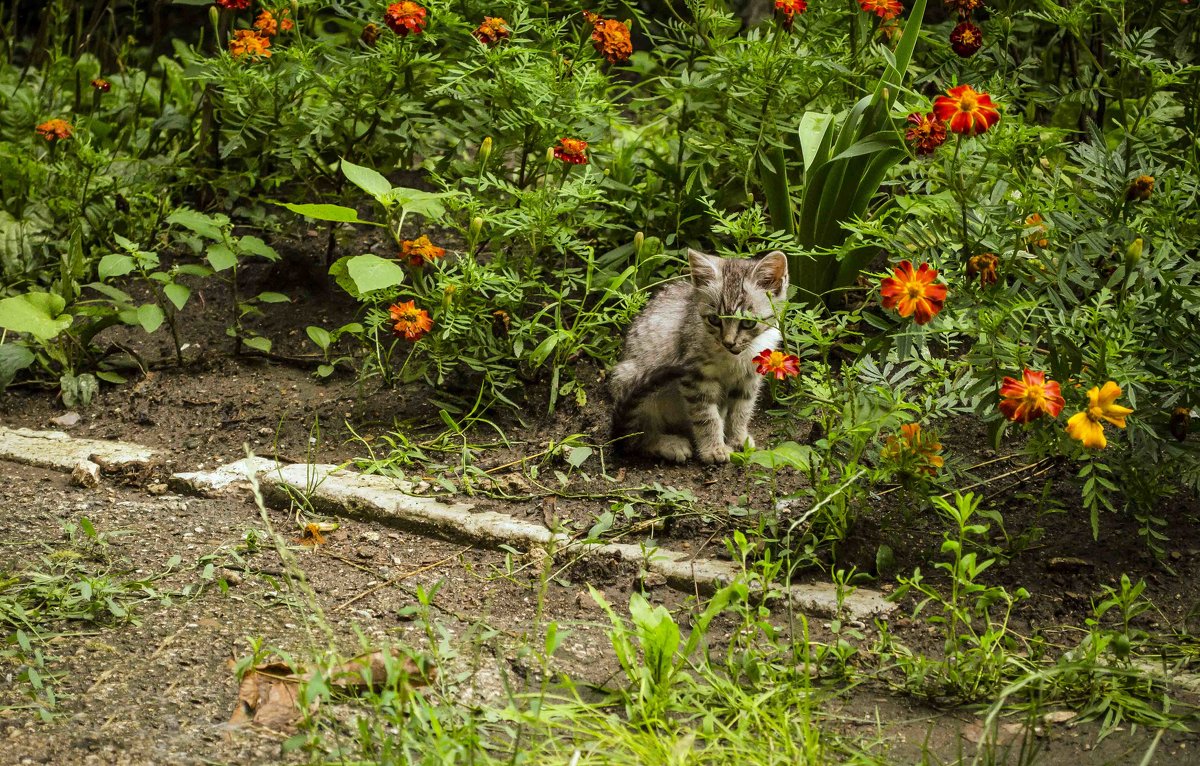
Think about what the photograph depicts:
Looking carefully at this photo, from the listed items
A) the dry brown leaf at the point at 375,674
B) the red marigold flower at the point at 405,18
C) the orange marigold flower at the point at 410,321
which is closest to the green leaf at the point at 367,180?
the orange marigold flower at the point at 410,321

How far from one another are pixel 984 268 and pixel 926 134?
45 centimetres

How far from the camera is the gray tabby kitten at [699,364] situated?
416cm

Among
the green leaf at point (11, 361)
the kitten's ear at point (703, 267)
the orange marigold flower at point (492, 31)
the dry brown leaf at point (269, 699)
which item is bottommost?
the green leaf at point (11, 361)

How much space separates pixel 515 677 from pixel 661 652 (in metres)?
0.44

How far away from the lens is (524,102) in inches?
178

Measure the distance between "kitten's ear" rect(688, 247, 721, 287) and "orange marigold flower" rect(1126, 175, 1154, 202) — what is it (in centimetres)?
156

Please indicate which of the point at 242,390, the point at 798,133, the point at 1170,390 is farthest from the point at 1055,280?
the point at 242,390

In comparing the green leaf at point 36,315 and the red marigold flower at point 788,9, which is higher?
the red marigold flower at point 788,9

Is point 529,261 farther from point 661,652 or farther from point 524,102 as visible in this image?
point 661,652

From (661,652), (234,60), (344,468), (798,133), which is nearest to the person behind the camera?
(661,652)

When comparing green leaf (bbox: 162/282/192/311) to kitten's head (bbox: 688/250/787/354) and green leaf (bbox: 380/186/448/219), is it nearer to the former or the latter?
green leaf (bbox: 380/186/448/219)

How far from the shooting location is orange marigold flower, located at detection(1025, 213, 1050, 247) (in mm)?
3322

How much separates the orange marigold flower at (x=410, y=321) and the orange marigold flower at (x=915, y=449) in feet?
6.02

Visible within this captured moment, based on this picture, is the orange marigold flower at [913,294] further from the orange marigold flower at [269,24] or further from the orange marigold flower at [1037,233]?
the orange marigold flower at [269,24]
